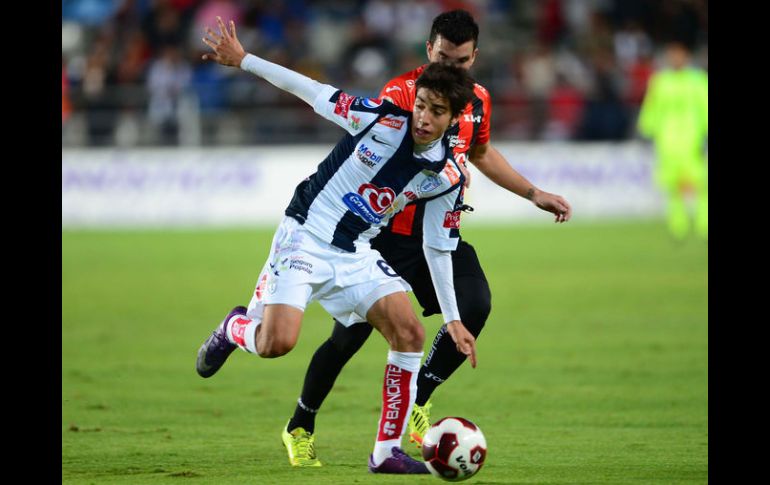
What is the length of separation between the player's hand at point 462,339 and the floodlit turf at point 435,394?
2.04 ft

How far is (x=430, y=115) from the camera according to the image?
5816 millimetres

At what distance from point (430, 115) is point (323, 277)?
102 cm

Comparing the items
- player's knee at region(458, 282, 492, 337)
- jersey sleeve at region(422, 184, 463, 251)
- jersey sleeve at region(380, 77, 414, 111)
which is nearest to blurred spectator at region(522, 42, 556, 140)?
jersey sleeve at region(380, 77, 414, 111)

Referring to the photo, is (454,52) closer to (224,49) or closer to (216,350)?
(224,49)

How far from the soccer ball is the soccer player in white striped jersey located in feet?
1.21

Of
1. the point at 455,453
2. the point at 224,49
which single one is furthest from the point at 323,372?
the point at 224,49

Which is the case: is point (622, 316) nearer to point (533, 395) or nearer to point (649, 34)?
point (533, 395)

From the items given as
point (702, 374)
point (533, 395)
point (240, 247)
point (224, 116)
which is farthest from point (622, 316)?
point (224, 116)

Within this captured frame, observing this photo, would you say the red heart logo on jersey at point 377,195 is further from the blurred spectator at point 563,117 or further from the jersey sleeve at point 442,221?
the blurred spectator at point 563,117

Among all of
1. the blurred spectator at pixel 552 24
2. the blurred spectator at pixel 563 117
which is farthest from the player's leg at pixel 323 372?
the blurred spectator at pixel 552 24

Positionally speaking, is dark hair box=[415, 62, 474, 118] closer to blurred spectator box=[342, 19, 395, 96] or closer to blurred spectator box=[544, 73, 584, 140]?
blurred spectator box=[342, 19, 395, 96]

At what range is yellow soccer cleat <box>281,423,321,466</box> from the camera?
247 inches
